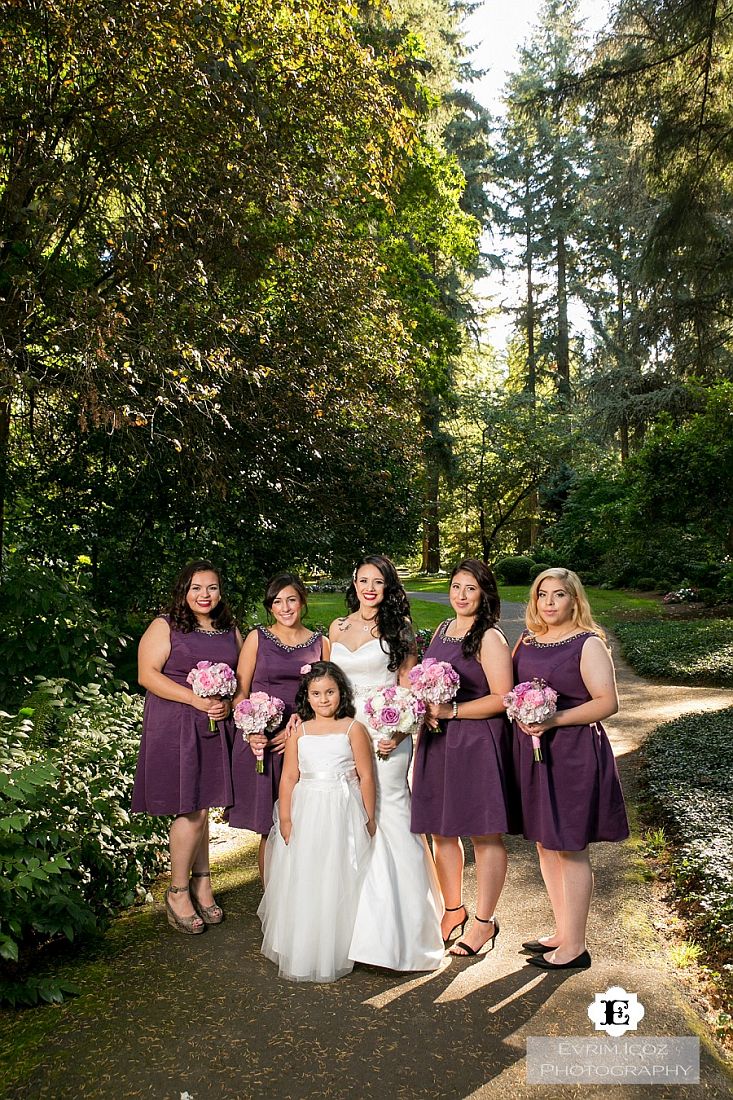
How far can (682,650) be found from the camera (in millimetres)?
15258

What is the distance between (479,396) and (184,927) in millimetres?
27946

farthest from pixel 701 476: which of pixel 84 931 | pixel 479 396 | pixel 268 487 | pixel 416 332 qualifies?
pixel 84 931

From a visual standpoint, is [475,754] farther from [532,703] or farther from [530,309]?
[530,309]

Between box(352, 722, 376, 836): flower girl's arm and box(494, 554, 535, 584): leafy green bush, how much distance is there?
79.8 ft

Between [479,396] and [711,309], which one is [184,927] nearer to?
[711,309]

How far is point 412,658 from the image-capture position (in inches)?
210

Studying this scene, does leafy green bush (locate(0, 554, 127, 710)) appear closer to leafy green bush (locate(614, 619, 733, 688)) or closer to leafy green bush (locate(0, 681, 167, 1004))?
leafy green bush (locate(0, 681, 167, 1004))

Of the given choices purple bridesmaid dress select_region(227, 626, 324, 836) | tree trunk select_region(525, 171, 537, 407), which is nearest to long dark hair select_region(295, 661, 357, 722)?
purple bridesmaid dress select_region(227, 626, 324, 836)

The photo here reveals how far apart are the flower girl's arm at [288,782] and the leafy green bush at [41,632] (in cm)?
244

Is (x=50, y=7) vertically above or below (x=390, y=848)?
above

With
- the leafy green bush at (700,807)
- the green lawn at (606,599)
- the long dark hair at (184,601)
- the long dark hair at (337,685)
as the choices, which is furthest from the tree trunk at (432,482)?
the long dark hair at (337,685)

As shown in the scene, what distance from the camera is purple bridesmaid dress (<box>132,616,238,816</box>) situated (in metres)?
5.17

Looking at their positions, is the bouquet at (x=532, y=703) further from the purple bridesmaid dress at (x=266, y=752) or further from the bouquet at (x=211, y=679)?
the bouquet at (x=211, y=679)

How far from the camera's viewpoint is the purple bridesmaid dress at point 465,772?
4.72 meters
